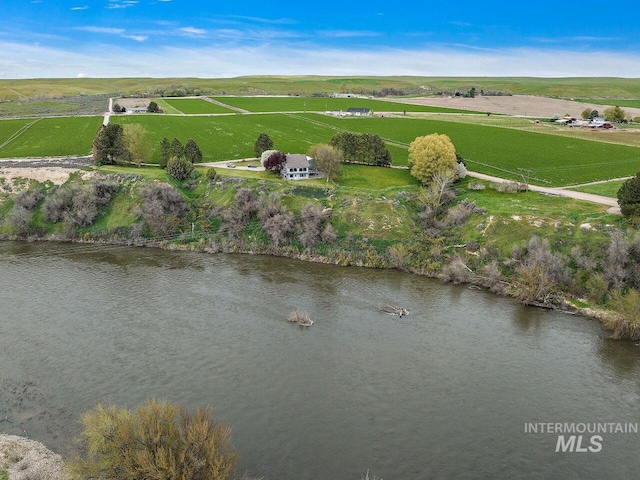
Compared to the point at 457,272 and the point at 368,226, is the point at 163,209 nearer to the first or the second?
the point at 368,226

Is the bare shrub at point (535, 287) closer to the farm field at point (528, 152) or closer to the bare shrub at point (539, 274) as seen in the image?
the bare shrub at point (539, 274)

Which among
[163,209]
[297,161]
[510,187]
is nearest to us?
[163,209]

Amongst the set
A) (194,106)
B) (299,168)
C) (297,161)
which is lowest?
(299,168)

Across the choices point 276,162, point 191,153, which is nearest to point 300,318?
point 276,162

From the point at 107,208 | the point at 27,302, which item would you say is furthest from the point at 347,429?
the point at 107,208

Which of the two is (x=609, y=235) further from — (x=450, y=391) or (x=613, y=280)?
(x=450, y=391)

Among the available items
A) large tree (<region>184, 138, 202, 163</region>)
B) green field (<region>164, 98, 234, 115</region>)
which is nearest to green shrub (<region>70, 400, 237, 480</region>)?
large tree (<region>184, 138, 202, 163</region>)
